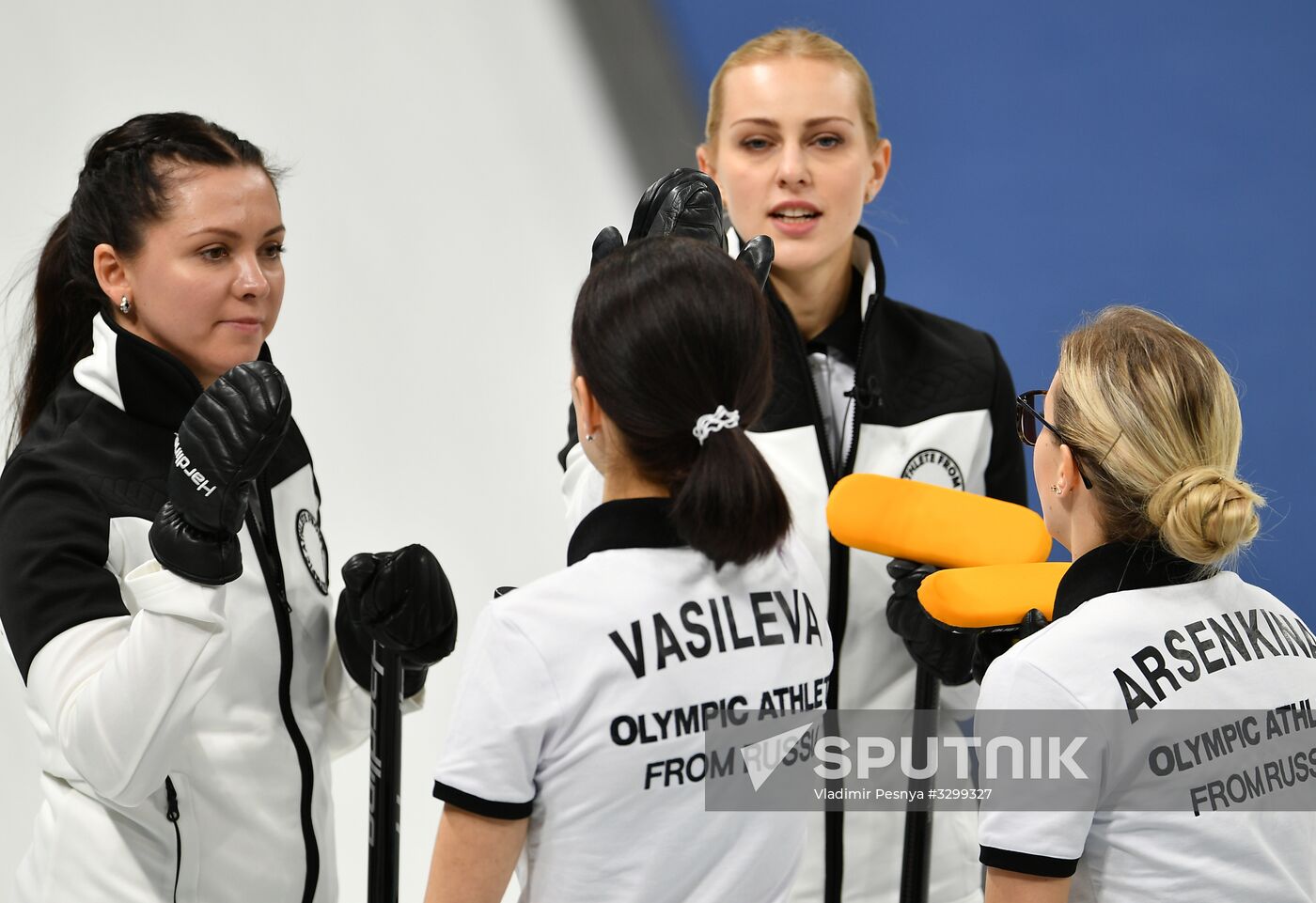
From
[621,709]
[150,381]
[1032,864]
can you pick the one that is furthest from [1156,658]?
[150,381]

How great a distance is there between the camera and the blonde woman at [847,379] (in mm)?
1474

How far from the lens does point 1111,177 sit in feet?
7.45

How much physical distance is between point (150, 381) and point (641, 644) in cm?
60

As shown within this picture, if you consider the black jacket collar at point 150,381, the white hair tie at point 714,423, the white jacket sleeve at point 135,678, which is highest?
the black jacket collar at point 150,381

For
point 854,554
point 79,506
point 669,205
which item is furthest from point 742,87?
point 79,506

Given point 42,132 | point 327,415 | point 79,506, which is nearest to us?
point 79,506

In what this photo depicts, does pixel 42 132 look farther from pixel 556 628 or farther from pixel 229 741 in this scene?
pixel 556 628

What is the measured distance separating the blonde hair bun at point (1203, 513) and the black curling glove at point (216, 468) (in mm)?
688

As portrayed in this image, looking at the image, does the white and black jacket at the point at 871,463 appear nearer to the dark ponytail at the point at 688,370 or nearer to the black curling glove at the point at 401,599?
the black curling glove at the point at 401,599

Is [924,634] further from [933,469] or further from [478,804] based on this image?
[478,804]

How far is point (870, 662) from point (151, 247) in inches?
32.8

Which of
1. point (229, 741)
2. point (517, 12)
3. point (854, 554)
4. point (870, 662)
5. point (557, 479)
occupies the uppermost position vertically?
point (517, 12)

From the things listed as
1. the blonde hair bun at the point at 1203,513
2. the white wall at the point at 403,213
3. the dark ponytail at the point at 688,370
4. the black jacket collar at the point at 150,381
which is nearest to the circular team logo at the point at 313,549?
the black jacket collar at the point at 150,381

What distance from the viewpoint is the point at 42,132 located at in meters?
2.25
